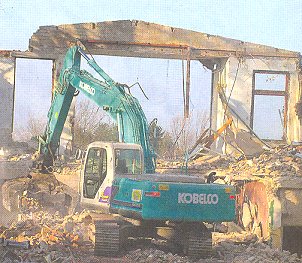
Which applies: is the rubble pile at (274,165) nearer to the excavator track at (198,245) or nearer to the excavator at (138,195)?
the excavator at (138,195)

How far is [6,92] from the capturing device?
20.9 metres

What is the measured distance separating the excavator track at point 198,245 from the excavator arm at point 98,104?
2028mm

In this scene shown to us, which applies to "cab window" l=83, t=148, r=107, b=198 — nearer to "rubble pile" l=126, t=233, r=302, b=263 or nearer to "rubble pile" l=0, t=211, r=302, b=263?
"rubble pile" l=0, t=211, r=302, b=263

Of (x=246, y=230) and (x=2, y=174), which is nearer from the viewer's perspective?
(x=246, y=230)

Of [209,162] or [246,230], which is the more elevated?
Result: [209,162]

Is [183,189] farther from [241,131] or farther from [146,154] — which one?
[241,131]

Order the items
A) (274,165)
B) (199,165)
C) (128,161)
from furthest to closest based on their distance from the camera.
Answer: (199,165)
(274,165)
(128,161)

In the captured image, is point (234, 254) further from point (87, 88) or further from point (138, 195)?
point (87, 88)

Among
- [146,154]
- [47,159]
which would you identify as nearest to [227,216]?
[146,154]

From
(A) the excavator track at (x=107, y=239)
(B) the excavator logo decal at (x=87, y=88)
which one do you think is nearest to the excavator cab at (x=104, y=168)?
(A) the excavator track at (x=107, y=239)

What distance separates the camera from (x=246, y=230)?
13.9 metres

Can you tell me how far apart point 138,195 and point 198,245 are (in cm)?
142

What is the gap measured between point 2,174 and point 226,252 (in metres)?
8.44

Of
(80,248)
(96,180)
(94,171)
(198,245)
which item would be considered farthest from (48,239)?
(198,245)
